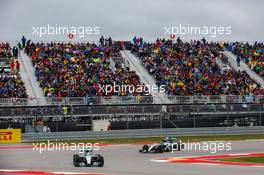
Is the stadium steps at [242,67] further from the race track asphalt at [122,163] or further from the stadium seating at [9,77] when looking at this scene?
the race track asphalt at [122,163]

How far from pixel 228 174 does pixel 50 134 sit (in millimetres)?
15586

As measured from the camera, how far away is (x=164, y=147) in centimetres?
2377

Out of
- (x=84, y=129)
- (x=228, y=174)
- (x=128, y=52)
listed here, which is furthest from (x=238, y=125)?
(x=228, y=174)

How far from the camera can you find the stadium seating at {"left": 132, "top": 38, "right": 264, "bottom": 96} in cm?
3784

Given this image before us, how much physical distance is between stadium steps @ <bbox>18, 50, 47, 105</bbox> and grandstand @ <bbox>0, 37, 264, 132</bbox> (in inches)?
2.5

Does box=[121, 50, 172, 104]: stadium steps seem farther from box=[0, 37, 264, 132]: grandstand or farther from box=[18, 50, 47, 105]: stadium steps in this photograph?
box=[18, 50, 47, 105]: stadium steps

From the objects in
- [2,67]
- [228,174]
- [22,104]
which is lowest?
[228,174]

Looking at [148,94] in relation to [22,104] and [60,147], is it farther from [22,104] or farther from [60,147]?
[60,147]

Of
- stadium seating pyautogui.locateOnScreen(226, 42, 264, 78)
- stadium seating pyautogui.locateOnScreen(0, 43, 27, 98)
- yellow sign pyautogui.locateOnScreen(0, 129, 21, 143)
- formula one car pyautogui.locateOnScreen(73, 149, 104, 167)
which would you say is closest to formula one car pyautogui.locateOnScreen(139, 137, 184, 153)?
formula one car pyautogui.locateOnScreen(73, 149, 104, 167)

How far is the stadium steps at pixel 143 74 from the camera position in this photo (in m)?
35.2

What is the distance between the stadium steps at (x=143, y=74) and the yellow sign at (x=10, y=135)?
8.65 meters

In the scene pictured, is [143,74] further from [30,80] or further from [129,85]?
[30,80]

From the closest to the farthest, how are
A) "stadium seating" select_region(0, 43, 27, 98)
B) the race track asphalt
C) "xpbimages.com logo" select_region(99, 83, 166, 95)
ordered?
the race track asphalt < "stadium seating" select_region(0, 43, 27, 98) < "xpbimages.com logo" select_region(99, 83, 166, 95)

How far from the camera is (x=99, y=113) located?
101 feet
